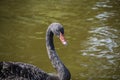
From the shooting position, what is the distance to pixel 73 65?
6445 mm

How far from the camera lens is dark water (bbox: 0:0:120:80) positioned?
6.46 metres

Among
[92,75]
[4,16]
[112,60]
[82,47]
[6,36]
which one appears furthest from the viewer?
[4,16]

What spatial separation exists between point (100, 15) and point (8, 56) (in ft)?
11.3

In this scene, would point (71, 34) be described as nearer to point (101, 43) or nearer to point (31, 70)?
point (101, 43)

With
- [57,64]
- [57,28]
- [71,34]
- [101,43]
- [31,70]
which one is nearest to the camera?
[31,70]

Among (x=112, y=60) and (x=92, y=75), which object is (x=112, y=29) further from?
(x=92, y=75)

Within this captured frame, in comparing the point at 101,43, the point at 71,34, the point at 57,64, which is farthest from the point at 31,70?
the point at 71,34

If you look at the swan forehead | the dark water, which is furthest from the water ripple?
the swan forehead

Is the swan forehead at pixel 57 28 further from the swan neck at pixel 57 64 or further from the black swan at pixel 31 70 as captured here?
the swan neck at pixel 57 64

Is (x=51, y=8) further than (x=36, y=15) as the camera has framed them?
Yes

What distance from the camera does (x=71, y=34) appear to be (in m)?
7.91

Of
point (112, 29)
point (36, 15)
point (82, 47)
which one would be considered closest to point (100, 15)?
point (112, 29)

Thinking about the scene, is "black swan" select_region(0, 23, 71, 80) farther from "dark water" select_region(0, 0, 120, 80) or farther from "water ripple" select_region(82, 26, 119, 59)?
"water ripple" select_region(82, 26, 119, 59)

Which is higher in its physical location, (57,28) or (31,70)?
(57,28)
